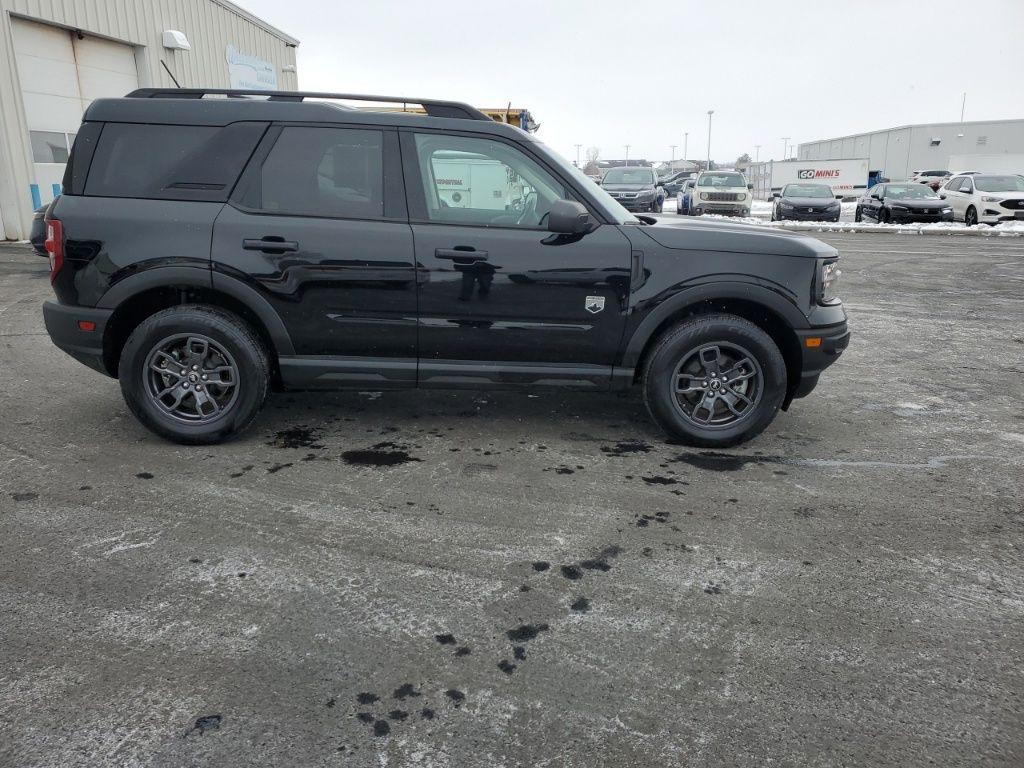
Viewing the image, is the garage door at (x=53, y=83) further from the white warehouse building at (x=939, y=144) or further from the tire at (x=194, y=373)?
the white warehouse building at (x=939, y=144)

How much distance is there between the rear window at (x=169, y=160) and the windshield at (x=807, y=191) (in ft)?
79.6

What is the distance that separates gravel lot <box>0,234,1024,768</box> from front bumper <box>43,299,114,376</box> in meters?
0.54

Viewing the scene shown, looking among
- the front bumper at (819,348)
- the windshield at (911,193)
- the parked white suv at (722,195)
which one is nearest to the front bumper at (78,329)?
the front bumper at (819,348)

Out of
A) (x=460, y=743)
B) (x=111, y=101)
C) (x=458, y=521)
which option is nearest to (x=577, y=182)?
(x=458, y=521)

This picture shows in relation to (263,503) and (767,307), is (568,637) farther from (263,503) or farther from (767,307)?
(767,307)

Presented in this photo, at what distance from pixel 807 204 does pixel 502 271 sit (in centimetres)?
2362

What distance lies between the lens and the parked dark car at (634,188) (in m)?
23.6

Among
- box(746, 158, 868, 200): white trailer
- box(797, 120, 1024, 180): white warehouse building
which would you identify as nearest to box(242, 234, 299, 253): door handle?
box(746, 158, 868, 200): white trailer

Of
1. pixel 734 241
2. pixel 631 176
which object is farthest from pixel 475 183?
pixel 631 176

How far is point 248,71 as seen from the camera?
836 inches

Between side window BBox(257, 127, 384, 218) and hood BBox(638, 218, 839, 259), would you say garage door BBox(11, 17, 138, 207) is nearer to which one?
side window BBox(257, 127, 384, 218)

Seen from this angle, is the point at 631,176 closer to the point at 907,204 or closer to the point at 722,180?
the point at 722,180

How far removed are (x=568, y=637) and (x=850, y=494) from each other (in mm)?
2038

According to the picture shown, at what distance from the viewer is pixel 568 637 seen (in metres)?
2.58
